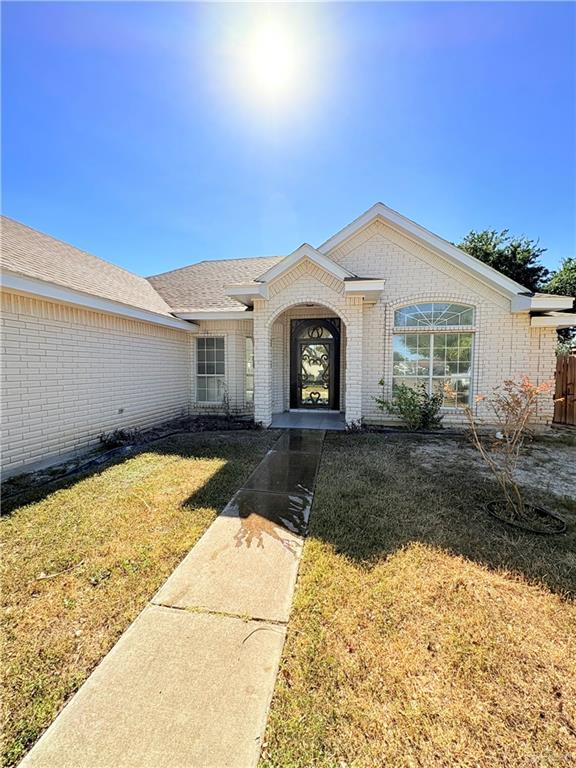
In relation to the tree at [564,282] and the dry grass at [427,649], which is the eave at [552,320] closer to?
the dry grass at [427,649]

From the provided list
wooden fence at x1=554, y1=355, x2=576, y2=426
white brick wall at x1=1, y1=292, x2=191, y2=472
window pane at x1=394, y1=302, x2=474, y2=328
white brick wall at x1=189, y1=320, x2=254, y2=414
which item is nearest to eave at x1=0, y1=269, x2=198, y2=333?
white brick wall at x1=1, y1=292, x2=191, y2=472

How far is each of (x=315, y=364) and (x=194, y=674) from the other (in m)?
9.86

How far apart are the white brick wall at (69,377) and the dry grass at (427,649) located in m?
5.38

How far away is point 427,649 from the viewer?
2246mm

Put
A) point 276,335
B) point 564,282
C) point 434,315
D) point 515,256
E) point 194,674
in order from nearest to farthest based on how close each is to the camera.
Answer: point 194,674 → point 434,315 → point 276,335 → point 564,282 → point 515,256

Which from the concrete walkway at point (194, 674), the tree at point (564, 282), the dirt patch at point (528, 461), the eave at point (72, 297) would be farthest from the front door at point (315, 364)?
the tree at point (564, 282)

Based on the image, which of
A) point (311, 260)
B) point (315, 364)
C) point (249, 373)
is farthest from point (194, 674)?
point (315, 364)

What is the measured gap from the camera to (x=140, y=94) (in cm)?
776

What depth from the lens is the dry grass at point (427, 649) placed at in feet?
5.53

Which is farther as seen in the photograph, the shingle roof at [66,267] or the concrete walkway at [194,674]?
the shingle roof at [66,267]

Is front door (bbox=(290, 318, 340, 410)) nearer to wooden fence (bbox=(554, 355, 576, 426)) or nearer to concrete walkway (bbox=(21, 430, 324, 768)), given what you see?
wooden fence (bbox=(554, 355, 576, 426))

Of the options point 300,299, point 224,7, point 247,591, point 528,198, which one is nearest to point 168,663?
point 247,591

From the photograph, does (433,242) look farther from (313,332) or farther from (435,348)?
(313,332)

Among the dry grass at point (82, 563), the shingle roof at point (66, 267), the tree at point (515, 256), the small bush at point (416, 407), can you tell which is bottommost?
the dry grass at point (82, 563)
